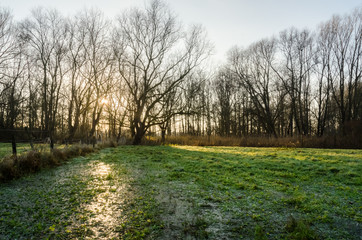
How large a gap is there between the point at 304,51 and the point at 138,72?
1733cm

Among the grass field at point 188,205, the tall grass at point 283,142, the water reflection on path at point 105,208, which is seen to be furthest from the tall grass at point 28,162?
the tall grass at point 283,142

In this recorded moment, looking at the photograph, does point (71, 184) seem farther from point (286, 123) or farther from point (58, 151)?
point (286, 123)

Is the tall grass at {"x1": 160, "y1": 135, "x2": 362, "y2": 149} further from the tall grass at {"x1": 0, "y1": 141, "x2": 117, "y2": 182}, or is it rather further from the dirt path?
the dirt path

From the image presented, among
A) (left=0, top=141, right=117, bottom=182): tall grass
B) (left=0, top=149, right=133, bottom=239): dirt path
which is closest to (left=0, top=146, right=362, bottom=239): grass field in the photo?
(left=0, top=149, right=133, bottom=239): dirt path

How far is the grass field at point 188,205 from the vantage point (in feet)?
7.72

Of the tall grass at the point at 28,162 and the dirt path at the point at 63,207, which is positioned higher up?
the tall grass at the point at 28,162

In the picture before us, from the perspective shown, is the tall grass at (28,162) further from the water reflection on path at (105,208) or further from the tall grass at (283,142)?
the tall grass at (283,142)

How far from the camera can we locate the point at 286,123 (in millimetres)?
29672

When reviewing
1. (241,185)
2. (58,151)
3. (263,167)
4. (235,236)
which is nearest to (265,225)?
(235,236)

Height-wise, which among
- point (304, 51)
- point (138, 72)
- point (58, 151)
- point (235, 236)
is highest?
point (304, 51)

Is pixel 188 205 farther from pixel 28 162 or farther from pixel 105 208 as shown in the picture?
pixel 28 162

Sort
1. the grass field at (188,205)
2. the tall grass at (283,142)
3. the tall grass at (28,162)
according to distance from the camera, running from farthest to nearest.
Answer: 1. the tall grass at (283,142)
2. the tall grass at (28,162)
3. the grass field at (188,205)

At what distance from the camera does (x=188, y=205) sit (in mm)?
3131

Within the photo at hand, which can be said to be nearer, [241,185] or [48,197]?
[48,197]
